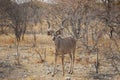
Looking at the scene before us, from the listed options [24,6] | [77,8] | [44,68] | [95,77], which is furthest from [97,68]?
[24,6]

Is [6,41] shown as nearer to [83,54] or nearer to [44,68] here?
[83,54]

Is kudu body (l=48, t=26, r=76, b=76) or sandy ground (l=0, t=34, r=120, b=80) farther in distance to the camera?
kudu body (l=48, t=26, r=76, b=76)

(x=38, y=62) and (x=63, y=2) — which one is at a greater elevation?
(x=63, y=2)

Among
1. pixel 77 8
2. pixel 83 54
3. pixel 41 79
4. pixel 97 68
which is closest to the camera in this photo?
pixel 41 79

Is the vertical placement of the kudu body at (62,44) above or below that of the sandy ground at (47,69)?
above

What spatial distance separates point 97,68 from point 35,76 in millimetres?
2338

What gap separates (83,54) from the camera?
16.1 meters

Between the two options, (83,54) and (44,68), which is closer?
(44,68)

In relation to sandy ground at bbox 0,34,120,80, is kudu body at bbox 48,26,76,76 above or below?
above

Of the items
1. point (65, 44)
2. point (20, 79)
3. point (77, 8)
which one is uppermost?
point (77, 8)

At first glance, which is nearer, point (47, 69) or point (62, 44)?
point (62, 44)

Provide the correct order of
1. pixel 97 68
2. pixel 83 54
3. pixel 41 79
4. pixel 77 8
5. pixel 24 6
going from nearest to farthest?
pixel 41 79, pixel 97 68, pixel 83 54, pixel 77 8, pixel 24 6

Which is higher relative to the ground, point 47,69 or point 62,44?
point 62,44

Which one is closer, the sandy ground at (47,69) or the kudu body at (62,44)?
the sandy ground at (47,69)
